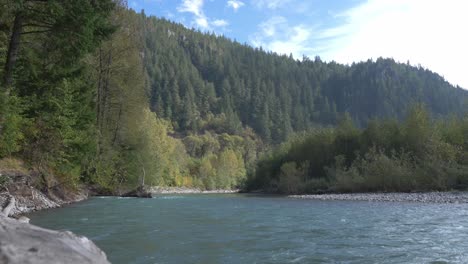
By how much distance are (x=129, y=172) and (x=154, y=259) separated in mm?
30779

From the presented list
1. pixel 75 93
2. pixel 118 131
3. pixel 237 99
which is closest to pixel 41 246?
pixel 75 93

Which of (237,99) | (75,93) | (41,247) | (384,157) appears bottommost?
(41,247)

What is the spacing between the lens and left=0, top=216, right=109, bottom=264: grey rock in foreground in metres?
2.77

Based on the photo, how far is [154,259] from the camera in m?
7.50

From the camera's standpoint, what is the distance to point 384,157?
137ft

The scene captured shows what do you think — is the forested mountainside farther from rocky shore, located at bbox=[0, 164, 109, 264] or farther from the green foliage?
rocky shore, located at bbox=[0, 164, 109, 264]

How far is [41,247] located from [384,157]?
42527 mm

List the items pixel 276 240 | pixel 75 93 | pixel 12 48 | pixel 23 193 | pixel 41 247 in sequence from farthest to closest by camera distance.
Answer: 1. pixel 75 93
2. pixel 23 193
3. pixel 12 48
4. pixel 276 240
5. pixel 41 247

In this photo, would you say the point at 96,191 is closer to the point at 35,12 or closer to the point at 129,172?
the point at 129,172

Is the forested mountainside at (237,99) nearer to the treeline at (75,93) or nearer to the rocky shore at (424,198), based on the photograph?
the treeline at (75,93)

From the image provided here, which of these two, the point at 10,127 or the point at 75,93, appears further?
the point at 75,93

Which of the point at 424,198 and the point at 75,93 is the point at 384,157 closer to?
the point at 424,198

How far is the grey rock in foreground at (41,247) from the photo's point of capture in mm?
2766

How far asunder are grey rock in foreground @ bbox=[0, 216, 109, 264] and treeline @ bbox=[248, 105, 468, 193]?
37.8 metres
